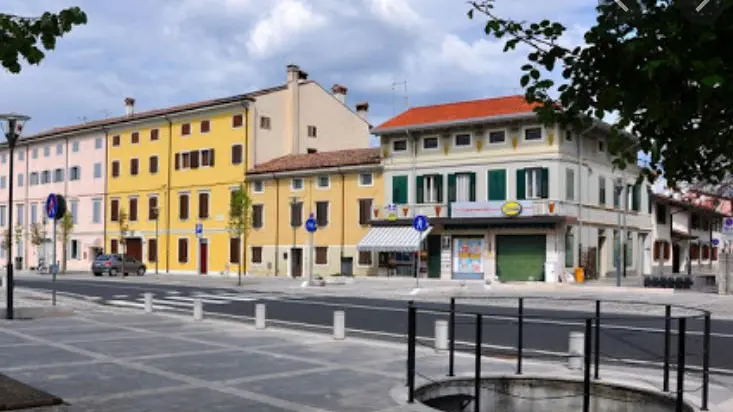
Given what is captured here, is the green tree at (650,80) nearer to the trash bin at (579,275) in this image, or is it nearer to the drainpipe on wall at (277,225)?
the trash bin at (579,275)

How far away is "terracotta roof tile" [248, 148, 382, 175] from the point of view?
44406mm

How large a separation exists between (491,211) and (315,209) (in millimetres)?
12118

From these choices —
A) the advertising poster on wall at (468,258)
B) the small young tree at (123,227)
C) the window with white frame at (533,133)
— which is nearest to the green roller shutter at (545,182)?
the window with white frame at (533,133)

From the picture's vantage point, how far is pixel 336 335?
14562 millimetres

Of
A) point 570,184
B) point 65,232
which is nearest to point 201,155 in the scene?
point 65,232

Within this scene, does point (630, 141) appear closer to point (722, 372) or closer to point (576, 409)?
point (576, 409)

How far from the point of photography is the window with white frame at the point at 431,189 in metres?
41.3

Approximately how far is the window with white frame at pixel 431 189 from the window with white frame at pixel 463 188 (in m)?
1.25

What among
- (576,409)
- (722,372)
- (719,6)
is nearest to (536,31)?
(719,6)

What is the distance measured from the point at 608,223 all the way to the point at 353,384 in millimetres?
36189

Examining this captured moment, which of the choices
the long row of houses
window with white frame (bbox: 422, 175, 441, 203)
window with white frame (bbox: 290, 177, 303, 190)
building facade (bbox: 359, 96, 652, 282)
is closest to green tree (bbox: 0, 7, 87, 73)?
the long row of houses

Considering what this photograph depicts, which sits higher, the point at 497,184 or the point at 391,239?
the point at 497,184

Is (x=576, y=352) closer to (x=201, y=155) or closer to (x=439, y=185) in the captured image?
(x=439, y=185)

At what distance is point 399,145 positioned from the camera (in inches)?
1687
